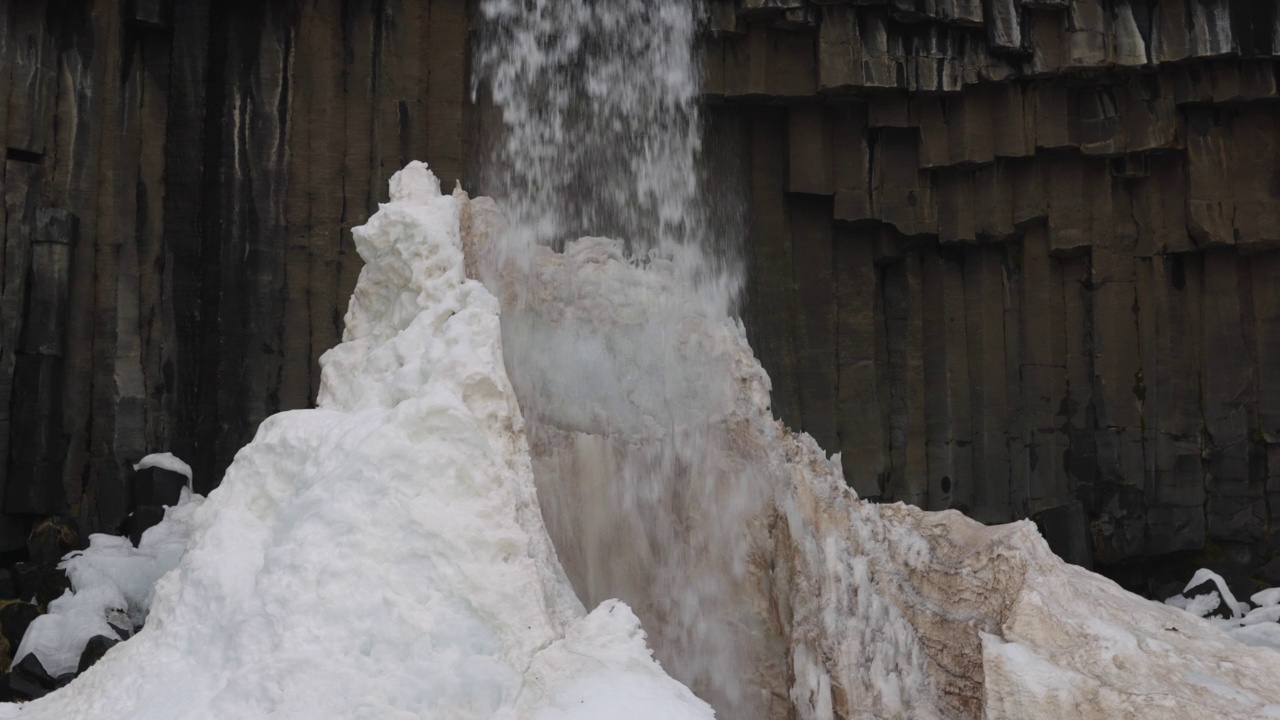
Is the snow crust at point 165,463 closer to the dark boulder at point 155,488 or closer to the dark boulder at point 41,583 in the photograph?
the dark boulder at point 155,488

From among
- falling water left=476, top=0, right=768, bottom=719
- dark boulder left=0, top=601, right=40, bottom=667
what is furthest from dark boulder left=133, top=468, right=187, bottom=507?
falling water left=476, top=0, right=768, bottom=719

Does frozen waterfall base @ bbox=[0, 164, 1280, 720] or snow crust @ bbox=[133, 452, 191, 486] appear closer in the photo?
frozen waterfall base @ bbox=[0, 164, 1280, 720]

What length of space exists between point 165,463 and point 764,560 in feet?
20.0

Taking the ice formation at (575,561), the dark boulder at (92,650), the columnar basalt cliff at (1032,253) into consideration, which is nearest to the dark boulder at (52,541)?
the dark boulder at (92,650)

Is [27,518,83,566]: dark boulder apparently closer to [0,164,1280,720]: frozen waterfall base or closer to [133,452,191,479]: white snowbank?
[133,452,191,479]: white snowbank

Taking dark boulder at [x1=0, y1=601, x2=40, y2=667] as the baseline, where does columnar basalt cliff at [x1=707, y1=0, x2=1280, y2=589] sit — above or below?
above

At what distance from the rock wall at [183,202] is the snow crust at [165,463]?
0.31 ft

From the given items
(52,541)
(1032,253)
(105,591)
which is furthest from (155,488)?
(1032,253)

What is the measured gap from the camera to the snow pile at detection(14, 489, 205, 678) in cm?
726

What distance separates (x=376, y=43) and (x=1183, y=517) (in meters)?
8.81

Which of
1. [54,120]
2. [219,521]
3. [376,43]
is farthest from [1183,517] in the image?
[54,120]

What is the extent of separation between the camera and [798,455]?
535cm

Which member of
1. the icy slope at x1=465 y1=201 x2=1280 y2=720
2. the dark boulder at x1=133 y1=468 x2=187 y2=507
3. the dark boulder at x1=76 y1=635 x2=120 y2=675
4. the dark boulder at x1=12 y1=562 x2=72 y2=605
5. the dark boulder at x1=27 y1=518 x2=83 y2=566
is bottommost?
the dark boulder at x1=76 y1=635 x2=120 y2=675

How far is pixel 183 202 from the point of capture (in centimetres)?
998
